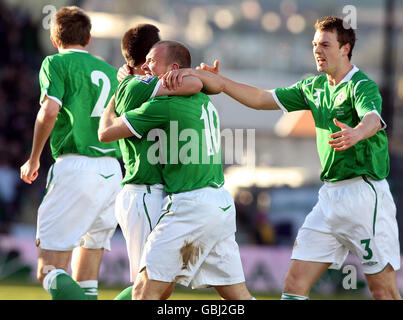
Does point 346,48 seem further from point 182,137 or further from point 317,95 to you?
point 182,137

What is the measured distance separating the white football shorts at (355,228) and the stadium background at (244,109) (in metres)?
0.86

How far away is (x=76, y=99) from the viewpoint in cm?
604

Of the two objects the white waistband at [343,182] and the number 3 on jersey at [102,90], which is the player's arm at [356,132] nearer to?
the white waistband at [343,182]

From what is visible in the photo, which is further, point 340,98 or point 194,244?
point 340,98

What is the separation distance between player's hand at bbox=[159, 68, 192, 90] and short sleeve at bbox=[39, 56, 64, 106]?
141 centimetres

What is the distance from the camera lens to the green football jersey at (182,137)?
4777mm

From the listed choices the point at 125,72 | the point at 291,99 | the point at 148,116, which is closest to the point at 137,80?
the point at 148,116

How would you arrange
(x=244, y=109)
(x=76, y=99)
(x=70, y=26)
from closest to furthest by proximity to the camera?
(x=76, y=99) < (x=70, y=26) < (x=244, y=109)

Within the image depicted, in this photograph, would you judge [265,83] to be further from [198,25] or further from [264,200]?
[264,200]

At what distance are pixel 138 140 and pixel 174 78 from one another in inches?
19.9

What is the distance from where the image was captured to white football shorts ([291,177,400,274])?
5.31 meters

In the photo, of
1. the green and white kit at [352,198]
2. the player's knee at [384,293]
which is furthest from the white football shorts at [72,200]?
the player's knee at [384,293]

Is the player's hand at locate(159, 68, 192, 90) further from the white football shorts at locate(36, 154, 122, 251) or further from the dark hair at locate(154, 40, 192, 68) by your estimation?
the white football shorts at locate(36, 154, 122, 251)
